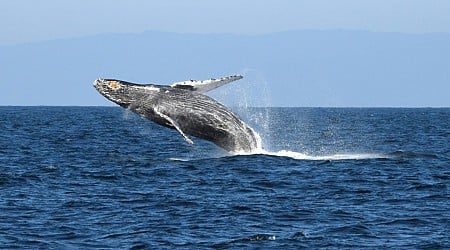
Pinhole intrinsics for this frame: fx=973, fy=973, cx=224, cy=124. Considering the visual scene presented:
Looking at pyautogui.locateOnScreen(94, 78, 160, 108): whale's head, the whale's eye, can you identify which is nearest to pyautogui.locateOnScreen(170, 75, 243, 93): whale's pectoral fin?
pyautogui.locateOnScreen(94, 78, 160, 108): whale's head

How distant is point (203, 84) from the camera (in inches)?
885

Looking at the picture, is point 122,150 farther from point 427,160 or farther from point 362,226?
point 362,226

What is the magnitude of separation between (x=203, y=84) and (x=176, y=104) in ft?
3.78

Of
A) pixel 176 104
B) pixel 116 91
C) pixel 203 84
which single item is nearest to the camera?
pixel 203 84

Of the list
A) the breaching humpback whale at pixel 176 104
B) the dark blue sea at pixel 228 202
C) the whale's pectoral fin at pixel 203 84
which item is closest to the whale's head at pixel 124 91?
the breaching humpback whale at pixel 176 104

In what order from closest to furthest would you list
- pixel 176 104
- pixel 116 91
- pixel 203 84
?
pixel 203 84
pixel 116 91
pixel 176 104

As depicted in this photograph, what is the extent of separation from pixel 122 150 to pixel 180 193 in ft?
56.0

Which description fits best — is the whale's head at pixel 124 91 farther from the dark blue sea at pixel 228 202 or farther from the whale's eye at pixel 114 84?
the dark blue sea at pixel 228 202

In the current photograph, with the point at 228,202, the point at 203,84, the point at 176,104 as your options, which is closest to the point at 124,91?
the point at 176,104

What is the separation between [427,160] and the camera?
31.3 m

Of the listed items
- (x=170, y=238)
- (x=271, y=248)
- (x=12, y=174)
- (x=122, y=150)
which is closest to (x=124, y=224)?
(x=170, y=238)

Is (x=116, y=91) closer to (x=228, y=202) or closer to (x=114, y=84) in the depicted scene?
(x=114, y=84)

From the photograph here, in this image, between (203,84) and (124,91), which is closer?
(203,84)

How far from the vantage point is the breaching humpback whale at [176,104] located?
23.0 m
